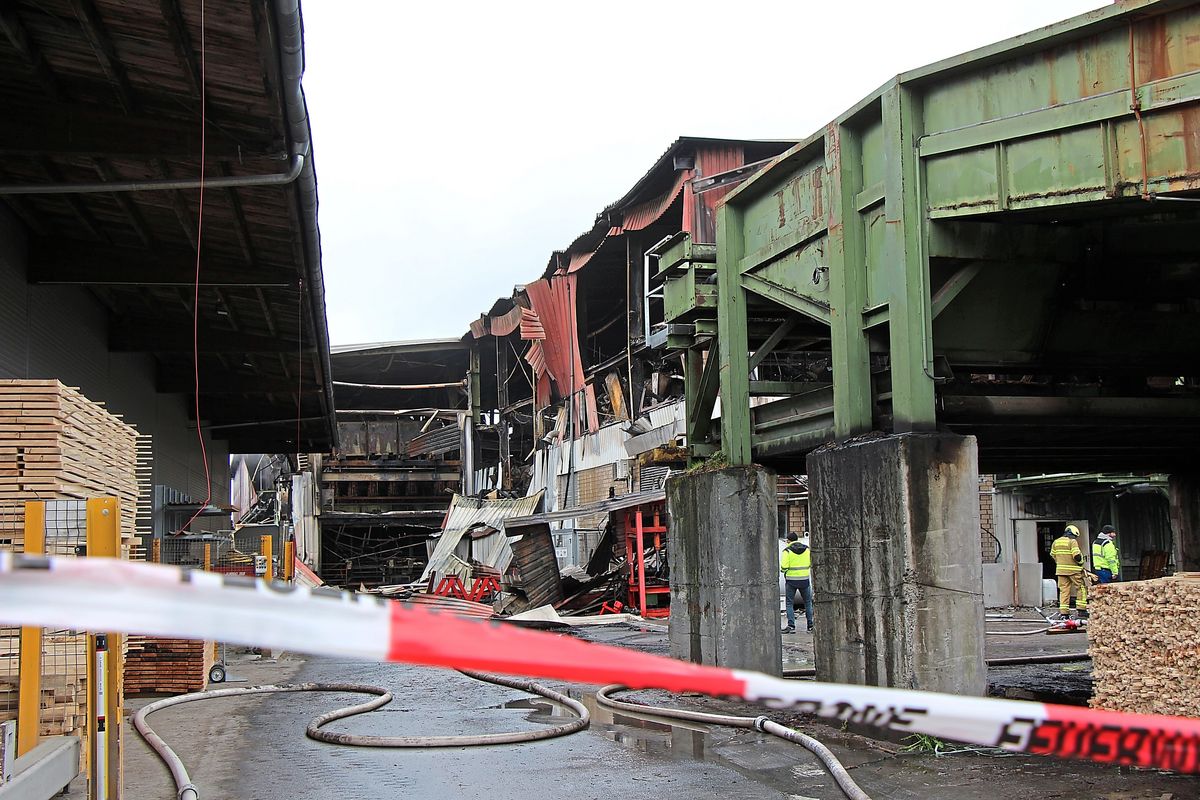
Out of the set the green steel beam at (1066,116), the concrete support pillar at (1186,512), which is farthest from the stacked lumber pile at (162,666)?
the concrete support pillar at (1186,512)

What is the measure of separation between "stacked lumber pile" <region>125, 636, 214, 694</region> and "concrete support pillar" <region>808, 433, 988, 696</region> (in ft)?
27.5

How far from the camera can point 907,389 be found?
369 inches

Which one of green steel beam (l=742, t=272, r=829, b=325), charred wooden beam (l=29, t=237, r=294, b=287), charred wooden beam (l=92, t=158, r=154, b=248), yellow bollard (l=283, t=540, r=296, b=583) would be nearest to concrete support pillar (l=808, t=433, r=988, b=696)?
green steel beam (l=742, t=272, r=829, b=325)

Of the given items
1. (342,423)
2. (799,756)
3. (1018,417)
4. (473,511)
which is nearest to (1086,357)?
(1018,417)

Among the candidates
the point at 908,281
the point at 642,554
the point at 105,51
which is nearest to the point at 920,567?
the point at 908,281

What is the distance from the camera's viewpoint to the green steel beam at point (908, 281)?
30.7 ft

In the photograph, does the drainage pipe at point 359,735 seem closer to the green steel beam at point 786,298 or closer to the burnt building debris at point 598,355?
the green steel beam at point 786,298

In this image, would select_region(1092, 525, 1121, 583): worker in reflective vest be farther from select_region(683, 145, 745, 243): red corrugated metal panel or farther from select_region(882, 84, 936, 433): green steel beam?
select_region(882, 84, 936, 433): green steel beam

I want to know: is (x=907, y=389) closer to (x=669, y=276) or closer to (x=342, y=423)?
(x=669, y=276)

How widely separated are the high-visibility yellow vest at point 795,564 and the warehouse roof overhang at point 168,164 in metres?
8.89

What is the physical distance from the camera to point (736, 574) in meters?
12.4

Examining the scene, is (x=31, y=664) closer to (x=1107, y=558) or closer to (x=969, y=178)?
(x=969, y=178)

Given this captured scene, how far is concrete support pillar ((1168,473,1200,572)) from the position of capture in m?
16.0

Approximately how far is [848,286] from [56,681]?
732 centimetres
